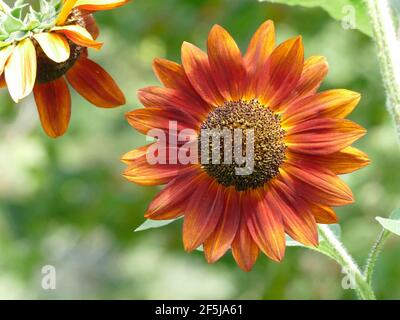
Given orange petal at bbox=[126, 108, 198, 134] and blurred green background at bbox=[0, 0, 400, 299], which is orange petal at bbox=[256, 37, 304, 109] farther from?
blurred green background at bbox=[0, 0, 400, 299]

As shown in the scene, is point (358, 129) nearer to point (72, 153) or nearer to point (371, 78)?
point (371, 78)

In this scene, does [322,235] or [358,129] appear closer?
[358,129]

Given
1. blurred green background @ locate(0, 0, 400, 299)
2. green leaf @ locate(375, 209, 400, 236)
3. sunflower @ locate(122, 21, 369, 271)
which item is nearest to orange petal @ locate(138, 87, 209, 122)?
sunflower @ locate(122, 21, 369, 271)

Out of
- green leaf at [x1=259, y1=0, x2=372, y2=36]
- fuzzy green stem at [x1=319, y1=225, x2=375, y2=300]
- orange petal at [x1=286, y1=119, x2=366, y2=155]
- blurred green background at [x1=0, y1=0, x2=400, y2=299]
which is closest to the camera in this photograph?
orange petal at [x1=286, y1=119, x2=366, y2=155]

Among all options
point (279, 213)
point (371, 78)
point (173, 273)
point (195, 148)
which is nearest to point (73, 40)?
point (195, 148)

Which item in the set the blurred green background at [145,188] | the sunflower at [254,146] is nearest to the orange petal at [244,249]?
the sunflower at [254,146]

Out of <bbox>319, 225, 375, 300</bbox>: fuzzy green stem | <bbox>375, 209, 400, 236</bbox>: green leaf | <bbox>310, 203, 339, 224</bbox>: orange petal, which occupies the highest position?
<bbox>310, 203, 339, 224</bbox>: orange petal
